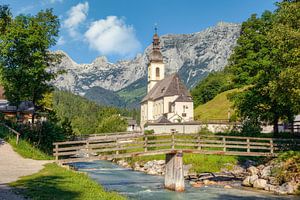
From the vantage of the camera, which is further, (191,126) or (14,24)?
(191,126)

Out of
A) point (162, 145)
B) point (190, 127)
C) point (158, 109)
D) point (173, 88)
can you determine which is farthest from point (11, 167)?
point (158, 109)

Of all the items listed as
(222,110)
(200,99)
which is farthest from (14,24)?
(200,99)

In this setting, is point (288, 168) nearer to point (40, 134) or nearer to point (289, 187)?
point (289, 187)

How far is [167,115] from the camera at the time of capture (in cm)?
8888

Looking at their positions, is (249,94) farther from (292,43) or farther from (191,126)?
(191,126)

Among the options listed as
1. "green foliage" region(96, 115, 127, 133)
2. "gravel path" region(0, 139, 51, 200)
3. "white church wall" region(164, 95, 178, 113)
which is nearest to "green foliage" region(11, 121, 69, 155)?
"gravel path" region(0, 139, 51, 200)

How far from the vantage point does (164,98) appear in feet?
302

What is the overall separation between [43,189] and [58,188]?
0.69 meters

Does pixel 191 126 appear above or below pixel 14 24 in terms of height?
below

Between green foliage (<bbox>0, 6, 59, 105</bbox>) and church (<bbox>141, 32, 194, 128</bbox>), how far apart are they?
43.2 metres

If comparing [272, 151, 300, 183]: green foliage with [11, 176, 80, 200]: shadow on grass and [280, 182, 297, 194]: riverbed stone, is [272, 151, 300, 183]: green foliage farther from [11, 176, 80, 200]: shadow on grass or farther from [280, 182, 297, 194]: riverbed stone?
[11, 176, 80, 200]: shadow on grass

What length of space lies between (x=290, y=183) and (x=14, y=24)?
1144 inches

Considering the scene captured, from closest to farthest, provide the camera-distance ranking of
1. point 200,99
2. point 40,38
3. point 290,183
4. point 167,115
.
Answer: point 290,183 → point 40,38 → point 167,115 → point 200,99

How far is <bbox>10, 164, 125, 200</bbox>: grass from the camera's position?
14.3 meters
